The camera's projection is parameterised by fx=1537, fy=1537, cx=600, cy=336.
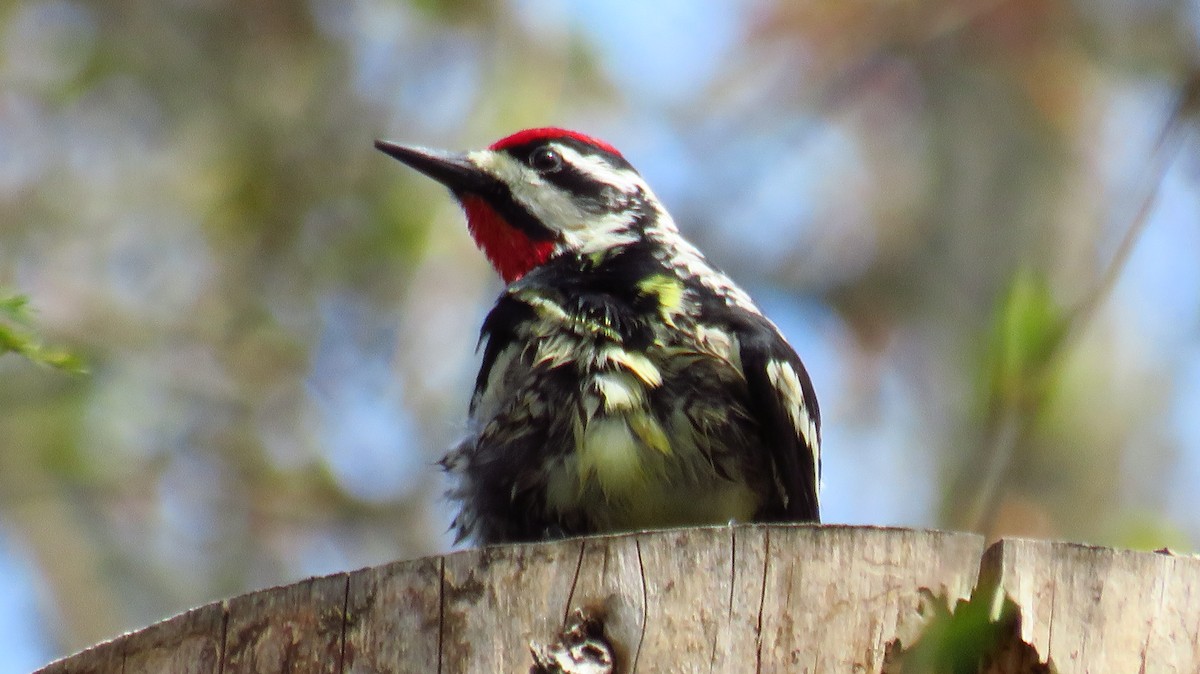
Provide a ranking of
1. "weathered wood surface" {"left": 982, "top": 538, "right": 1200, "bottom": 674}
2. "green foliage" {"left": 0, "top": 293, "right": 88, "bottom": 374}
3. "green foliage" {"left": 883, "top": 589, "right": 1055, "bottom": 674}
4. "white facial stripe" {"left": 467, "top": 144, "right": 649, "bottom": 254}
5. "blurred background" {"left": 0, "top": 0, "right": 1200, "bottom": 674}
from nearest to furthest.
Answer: "green foliage" {"left": 883, "top": 589, "right": 1055, "bottom": 674} < "weathered wood surface" {"left": 982, "top": 538, "right": 1200, "bottom": 674} < "green foliage" {"left": 0, "top": 293, "right": 88, "bottom": 374} < "white facial stripe" {"left": 467, "top": 144, "right": 649, "bottom": 254} < "blurred background" {"left": 0, "top": 0, "right": 1200, "bottom": 674}

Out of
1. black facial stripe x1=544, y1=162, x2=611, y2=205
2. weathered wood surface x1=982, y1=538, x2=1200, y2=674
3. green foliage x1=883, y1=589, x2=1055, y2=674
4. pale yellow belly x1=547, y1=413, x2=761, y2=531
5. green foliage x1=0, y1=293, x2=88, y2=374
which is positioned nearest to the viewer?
green foliage x1=883, y1=589, x2=1055, y2=674

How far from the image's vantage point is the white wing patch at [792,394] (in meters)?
3.33

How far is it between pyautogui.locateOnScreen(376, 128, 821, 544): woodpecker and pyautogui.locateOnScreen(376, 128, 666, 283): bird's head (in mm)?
575

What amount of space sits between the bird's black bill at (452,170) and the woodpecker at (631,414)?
30.9 inches

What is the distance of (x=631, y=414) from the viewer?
3.16 metres

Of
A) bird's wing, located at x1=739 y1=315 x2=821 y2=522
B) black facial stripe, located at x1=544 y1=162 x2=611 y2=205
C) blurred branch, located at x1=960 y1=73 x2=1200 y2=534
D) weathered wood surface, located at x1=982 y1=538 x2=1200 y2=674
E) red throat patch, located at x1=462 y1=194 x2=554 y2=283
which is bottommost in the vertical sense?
weathered wood surface, located at x1=982 y1=538 x2=1200 y2=674

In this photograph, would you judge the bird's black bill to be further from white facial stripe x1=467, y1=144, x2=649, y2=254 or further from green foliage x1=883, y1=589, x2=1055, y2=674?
green foliage x1=883, y1=589, x2=1055, y2=674

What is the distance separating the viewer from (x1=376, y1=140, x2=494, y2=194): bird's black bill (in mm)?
4395

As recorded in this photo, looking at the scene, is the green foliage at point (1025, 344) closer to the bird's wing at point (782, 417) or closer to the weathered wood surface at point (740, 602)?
the weathered wood surface at point (740, 602)

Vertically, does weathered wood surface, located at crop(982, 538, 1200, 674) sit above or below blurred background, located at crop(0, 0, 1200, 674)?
below

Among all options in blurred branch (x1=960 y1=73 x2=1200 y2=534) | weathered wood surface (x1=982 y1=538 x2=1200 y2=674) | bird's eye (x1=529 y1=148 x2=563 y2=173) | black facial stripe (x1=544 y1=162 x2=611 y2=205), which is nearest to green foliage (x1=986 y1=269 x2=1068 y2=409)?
blurred branch (x1=960 y1=73 x2=1200 y2=534)

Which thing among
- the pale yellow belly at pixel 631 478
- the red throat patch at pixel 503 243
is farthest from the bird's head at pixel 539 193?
the pale yellow belly at pixel 631 478

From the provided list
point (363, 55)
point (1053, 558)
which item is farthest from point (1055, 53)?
point (1053, 558)

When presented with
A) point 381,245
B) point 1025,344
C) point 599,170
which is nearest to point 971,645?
point 1025,344
